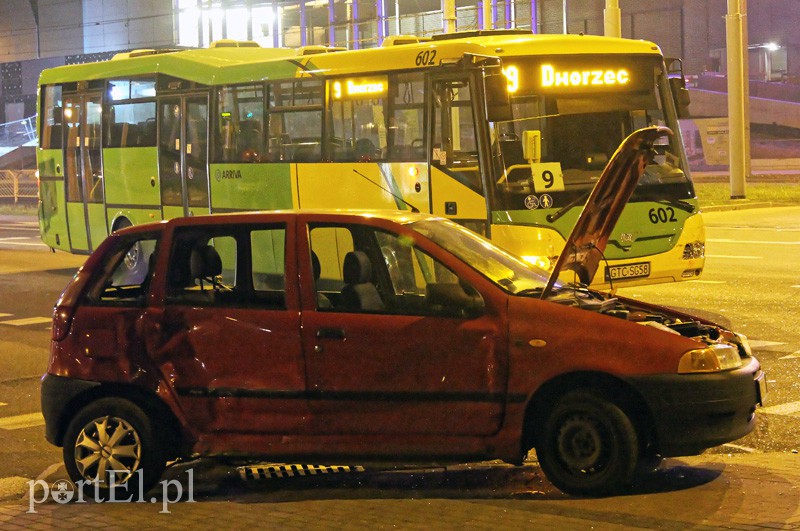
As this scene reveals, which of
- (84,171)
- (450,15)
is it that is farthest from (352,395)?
(450,15)

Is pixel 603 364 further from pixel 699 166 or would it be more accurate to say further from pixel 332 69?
pixel 699 166

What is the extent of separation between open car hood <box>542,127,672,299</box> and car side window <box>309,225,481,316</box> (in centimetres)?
79

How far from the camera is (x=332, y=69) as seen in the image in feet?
52.3

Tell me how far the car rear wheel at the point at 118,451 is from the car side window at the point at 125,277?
613 mm

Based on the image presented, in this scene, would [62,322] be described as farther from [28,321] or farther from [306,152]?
[306,152]

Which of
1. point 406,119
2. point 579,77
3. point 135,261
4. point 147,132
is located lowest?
point 135,261

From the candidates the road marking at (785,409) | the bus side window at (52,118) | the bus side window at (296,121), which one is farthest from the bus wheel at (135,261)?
the bus side window at (52,118)

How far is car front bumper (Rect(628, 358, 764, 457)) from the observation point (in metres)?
6.59

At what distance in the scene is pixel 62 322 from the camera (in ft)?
24.4

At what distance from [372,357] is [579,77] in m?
7.95

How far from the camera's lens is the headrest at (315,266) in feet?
23.2

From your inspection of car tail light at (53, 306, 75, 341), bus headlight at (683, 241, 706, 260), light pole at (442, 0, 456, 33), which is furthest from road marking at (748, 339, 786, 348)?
light pole at (442, 0, 456, 33)

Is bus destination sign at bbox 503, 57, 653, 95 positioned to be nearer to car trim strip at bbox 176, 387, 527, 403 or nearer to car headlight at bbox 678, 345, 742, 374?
car headlight at bbox 678, 345, 742, 374

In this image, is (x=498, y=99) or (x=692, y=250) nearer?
(x=498, y=99)
